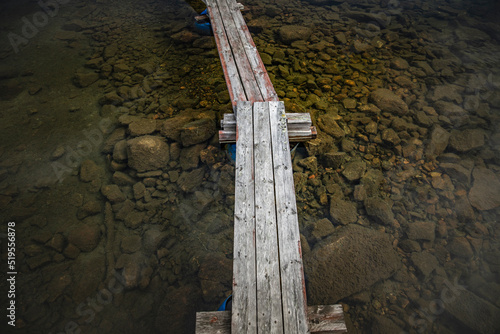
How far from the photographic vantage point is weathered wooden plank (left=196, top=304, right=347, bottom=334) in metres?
1.98

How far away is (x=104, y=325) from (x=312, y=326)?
2.15 m

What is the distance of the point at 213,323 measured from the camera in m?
1.99

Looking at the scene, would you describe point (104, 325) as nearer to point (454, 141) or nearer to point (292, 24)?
point (454, 141)

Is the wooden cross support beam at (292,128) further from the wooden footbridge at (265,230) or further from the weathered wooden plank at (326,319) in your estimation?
the weathered wooden plank at (326,319)

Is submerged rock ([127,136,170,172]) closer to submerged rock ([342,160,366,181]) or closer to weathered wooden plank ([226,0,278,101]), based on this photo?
weathered wooden plank ([226,0,278,101])

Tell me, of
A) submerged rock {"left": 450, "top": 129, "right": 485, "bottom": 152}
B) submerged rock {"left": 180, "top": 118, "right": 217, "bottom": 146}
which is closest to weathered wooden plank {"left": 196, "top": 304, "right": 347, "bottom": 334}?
submerged rock {"left": 180, "top": 118, "right": 217, "bottom": 146}

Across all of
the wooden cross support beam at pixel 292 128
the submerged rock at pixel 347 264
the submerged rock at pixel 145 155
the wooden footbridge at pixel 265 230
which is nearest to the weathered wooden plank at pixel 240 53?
the wooden footbridge at pixel 265 230

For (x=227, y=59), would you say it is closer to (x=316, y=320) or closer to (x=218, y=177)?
(x=218, y=177)

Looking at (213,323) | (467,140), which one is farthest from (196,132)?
(467,140)

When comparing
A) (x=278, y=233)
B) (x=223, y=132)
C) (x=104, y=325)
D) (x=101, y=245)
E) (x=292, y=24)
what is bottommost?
(x=104, y=325)

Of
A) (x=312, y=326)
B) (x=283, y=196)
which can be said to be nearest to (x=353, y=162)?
(x=283, y=196)

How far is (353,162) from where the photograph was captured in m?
3.57

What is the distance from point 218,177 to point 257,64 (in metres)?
1.88

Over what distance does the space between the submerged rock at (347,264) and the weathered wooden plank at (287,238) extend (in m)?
0.71
